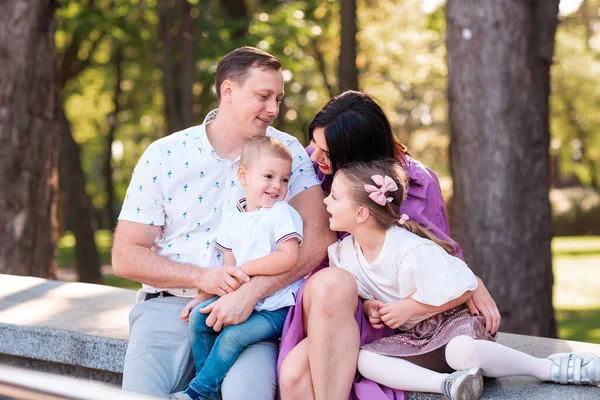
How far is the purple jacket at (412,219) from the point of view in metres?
3.18

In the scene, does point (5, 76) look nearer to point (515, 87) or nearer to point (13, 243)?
point (13, 243)

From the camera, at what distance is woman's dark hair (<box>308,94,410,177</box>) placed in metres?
3.55

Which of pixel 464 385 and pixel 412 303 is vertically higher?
pixel 412 303

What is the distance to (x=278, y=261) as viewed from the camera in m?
3.39

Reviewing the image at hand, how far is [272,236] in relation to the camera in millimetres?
3449

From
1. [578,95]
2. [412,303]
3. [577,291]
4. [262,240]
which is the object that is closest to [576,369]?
[412,303]

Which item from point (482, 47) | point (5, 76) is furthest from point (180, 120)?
point (482, 47)

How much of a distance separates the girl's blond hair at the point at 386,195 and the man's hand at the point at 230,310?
0.60m

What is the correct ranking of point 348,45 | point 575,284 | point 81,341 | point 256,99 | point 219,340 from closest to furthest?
point 219,340 → point 256,99 → point 81,341 → point 348,45 → point 575,284

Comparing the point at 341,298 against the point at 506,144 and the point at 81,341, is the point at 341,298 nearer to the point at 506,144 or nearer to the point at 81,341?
the point at 81,341

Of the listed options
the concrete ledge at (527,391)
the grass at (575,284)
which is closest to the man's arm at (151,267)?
the concrete ledge at (527,391)

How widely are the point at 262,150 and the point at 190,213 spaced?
0.54 metres

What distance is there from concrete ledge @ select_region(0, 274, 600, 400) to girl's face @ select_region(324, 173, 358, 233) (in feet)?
2.33

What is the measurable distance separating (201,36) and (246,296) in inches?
327
